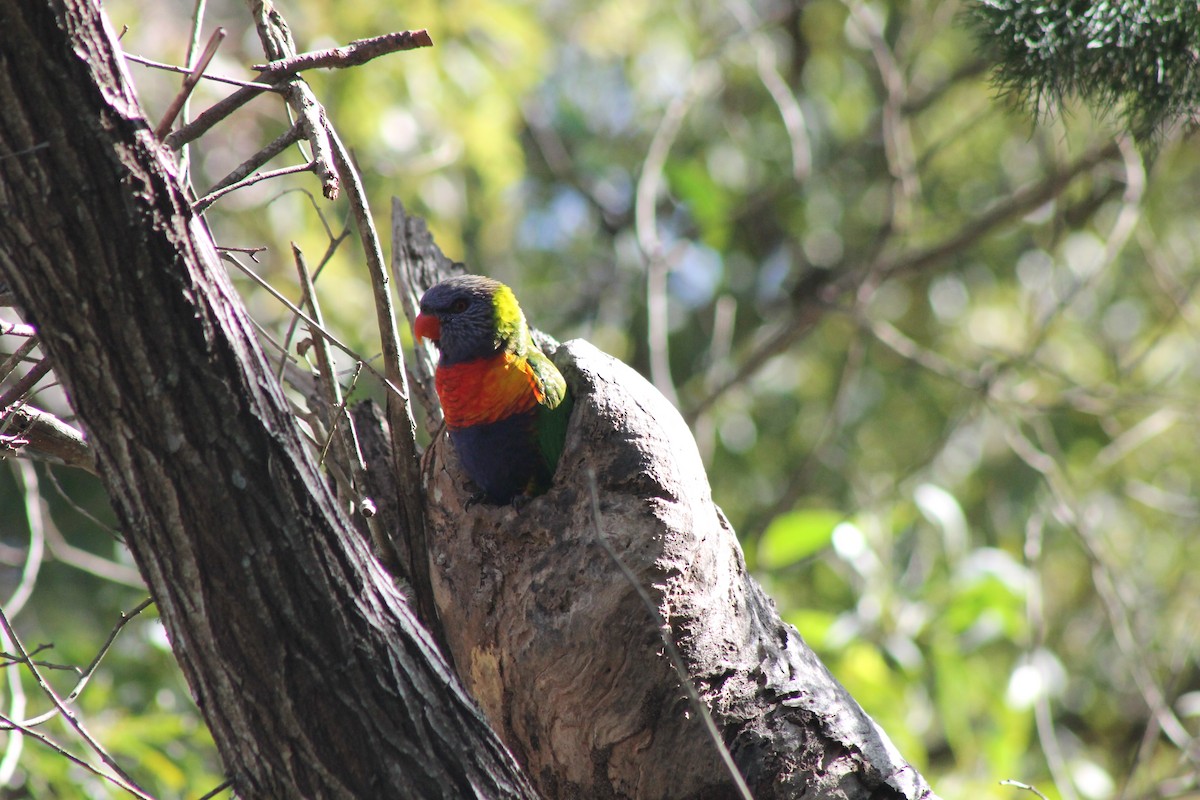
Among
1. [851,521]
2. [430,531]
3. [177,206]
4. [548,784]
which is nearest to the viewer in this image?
[177,206]

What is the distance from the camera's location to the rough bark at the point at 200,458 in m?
1.36

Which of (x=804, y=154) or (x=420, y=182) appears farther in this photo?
(x=420, y=182)

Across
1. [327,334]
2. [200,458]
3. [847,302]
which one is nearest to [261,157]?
[327,334]

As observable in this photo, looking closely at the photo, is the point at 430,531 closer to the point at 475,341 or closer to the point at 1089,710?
the point at 475,341

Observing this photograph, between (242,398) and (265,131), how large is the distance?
16.5ft

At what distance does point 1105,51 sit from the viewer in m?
2.25

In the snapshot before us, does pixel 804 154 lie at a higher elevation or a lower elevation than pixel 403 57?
lower

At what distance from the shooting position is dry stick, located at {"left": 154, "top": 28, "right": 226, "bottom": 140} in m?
1.44

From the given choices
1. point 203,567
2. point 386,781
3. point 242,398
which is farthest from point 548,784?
point 242,398

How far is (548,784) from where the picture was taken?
82.1 inches

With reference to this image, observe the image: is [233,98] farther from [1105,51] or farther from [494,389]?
[1105,51]

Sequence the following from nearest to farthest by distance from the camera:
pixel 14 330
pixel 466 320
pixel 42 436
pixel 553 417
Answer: pixel 14 330 → pixel 42 436 → pixel 553 417 → pixel 466 320

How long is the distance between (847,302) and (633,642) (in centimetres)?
461

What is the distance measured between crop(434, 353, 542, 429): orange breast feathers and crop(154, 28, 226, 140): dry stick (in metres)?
0.98
